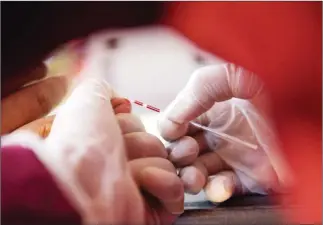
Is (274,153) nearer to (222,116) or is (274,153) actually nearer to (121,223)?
(222,116)

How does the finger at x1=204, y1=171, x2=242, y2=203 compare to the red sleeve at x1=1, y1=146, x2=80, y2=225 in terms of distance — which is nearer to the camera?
the red sleeve at x1=1, y1=146, x2=80, y2=225

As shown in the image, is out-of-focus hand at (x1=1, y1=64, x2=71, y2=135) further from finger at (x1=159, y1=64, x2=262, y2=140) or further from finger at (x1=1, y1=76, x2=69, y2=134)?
finger at (x1=159, y1=64, x2=262, y2=140)

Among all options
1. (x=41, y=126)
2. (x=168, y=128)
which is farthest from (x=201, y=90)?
(x=41, y=126)

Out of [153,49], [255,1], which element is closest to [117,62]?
[153,49]

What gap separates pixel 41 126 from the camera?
1.69 ft

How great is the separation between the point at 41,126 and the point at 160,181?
130mm

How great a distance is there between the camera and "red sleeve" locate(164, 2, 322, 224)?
0.53 meters

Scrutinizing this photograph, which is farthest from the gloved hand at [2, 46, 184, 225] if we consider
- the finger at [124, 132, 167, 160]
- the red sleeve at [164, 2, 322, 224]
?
the red sleeve at [164, 2, 322, 224]

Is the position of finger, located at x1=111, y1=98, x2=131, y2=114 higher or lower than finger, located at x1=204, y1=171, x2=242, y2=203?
higher

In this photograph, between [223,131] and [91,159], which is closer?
[91,159]

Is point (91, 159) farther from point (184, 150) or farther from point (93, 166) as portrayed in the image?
point (184, 150)

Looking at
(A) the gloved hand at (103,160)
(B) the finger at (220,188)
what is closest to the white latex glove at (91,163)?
(A) the gloved hand at (103,160)

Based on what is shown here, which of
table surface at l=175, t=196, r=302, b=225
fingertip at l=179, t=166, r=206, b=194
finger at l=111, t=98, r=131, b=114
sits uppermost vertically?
finger at l=111, t=98, r=131, b=114

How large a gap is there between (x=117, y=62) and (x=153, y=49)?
0.04 metres
